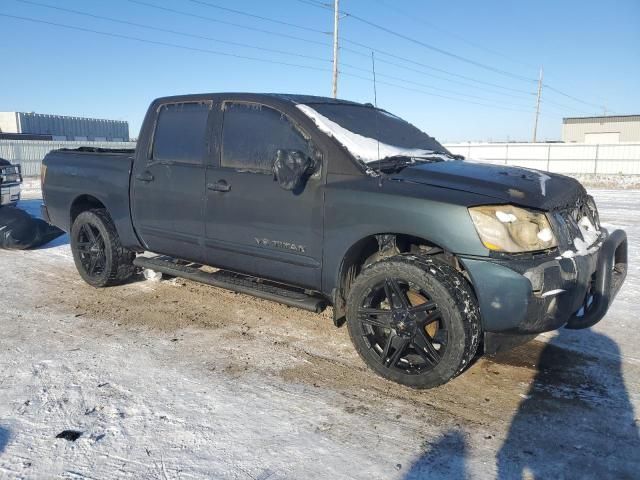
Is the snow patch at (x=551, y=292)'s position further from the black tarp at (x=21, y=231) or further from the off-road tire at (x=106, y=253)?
the black tarp at (x=21, y=231)

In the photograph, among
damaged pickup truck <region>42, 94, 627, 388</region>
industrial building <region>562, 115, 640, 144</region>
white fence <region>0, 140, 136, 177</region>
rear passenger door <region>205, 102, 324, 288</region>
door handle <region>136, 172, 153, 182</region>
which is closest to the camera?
damaged pickup truck <region>42, 94, 627, 388</region>

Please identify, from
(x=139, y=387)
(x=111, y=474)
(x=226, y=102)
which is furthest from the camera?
(x=226, y=102)

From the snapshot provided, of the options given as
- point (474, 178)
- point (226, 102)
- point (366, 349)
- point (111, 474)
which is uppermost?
point (226, 102)

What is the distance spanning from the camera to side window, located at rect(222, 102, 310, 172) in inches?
148

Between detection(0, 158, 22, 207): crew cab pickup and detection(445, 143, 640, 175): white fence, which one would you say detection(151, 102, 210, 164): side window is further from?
detection(445, 143, 640, 175): white fence

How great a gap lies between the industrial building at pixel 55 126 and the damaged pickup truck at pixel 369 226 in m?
42.7

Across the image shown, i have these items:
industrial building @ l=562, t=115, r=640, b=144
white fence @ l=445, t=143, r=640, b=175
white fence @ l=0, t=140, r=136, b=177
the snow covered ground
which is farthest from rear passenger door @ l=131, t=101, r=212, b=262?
industrial building @ l=562, t=115, r=640, b=144

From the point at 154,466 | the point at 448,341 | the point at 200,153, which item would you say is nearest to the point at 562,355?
the point at 448,341

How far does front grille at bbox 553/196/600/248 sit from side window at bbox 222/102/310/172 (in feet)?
5.60

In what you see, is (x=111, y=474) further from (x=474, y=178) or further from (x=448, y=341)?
(x=474, y=178)

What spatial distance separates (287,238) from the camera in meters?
3.67

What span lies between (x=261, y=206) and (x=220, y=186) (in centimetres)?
47

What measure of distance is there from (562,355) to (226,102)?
3.23 metres

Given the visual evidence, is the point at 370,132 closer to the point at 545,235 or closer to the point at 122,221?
the point at 545,235
